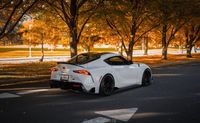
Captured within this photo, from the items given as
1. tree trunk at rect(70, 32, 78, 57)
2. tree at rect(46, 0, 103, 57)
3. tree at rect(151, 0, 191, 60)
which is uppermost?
tree at rect(151, 0, 191, 60)

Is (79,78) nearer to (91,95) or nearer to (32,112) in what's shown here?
(91,95)

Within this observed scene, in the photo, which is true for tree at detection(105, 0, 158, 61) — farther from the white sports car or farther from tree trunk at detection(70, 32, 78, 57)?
the white sports car

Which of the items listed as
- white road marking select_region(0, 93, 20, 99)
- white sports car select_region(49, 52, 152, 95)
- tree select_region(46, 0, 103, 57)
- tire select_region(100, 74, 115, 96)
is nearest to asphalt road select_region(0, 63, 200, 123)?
white road marking select_region(0, 93, 20, 99)

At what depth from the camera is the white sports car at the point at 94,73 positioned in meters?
9.34

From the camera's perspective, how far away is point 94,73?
30.9 ft

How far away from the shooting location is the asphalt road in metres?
7.06

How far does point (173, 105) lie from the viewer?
8.66 metres

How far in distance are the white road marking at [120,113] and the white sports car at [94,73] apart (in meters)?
1.74

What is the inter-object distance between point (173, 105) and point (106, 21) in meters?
15.6

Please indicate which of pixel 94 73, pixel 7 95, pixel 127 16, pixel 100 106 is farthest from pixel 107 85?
pixel 127 16

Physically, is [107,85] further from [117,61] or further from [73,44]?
[73,44]

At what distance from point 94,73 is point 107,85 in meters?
0.78

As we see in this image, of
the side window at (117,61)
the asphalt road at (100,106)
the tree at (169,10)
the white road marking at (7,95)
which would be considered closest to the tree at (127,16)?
the tree at (169,10)

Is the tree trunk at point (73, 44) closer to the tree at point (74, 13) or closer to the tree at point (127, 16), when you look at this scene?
the tree at point (74, 13)
